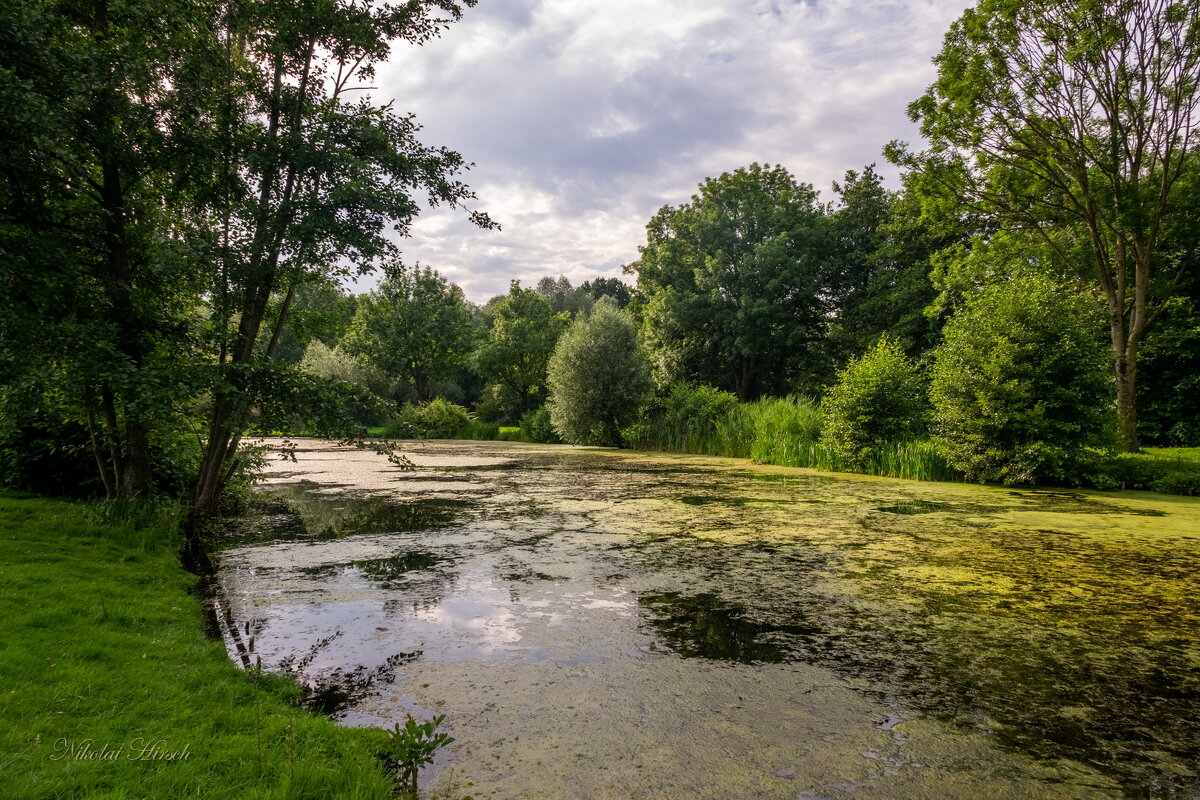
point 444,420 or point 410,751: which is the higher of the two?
point 444,420

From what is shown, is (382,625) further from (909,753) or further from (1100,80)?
(1100,80)

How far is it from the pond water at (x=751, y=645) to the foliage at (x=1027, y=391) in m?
3.17

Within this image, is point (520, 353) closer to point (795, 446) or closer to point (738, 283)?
point (738, 283)

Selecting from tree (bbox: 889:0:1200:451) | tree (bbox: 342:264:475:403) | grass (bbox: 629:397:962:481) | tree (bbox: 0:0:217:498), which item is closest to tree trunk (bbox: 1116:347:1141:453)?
tree (bbox: 889:0:1200:451)

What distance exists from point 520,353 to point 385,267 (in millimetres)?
29455

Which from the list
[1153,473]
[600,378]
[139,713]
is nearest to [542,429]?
[600,378]

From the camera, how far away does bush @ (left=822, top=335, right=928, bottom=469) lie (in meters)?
12.8

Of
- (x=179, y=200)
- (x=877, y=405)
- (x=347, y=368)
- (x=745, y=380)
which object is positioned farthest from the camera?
(x=347, y=368)

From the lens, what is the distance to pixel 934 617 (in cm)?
393

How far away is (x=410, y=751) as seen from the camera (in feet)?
6.80

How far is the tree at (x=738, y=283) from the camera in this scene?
1086 inches

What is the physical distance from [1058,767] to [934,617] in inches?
69.6

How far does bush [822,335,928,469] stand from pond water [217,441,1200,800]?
5.59m

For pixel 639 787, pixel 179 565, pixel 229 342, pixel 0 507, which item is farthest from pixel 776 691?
pixel 0 507
